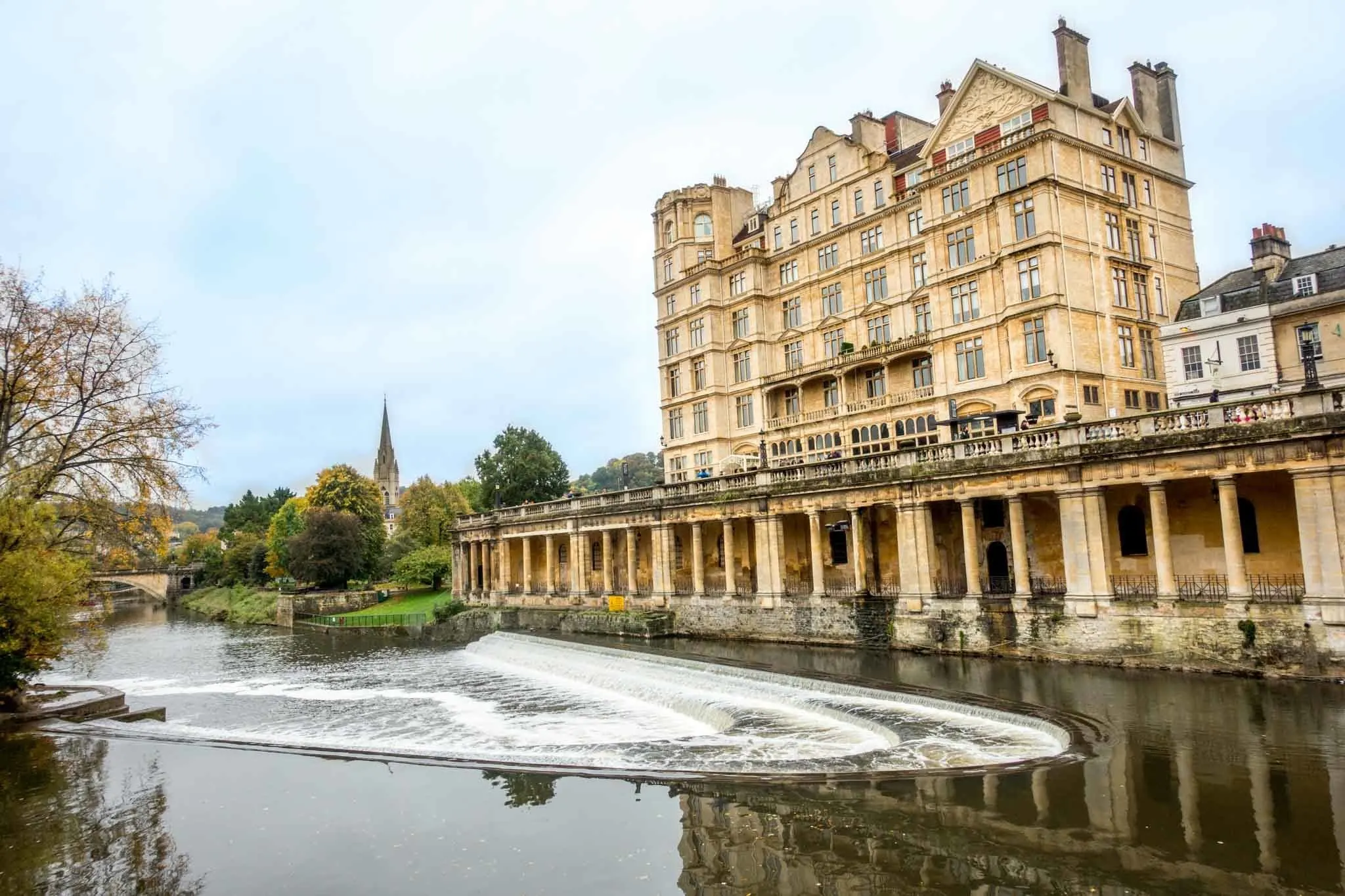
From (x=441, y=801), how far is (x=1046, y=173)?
114 ft

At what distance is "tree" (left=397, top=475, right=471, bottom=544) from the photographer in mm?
83375

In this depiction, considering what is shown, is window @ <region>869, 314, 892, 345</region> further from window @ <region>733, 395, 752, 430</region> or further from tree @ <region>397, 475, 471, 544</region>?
tree @ <region>397, 475, 471, 544</region>

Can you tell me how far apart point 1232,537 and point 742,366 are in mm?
31609

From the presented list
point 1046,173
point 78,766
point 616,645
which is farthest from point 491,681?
point 1046,173

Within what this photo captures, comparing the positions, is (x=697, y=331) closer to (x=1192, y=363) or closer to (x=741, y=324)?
(x=741, y=324)

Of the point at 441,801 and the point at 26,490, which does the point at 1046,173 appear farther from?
the point at 26,490

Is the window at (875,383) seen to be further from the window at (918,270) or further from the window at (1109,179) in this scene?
the window at (1109,179)

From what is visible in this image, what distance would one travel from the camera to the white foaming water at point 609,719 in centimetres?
1728

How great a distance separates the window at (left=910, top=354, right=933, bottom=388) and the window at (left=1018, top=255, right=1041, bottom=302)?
6.24m

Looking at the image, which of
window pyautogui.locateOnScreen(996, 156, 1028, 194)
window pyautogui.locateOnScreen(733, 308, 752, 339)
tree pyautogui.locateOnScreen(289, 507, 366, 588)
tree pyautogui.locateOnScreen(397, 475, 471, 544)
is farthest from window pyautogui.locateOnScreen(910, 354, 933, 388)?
tree pyautogui.locateOnScreen(289, 507, 366, 588)

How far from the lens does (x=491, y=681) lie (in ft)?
104

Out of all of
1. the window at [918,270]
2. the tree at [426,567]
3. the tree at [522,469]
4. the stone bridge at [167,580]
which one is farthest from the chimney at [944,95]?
the stone bridge at [167,580]

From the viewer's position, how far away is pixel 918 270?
139ft

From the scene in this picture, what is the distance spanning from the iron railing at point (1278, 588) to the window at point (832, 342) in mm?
24941
